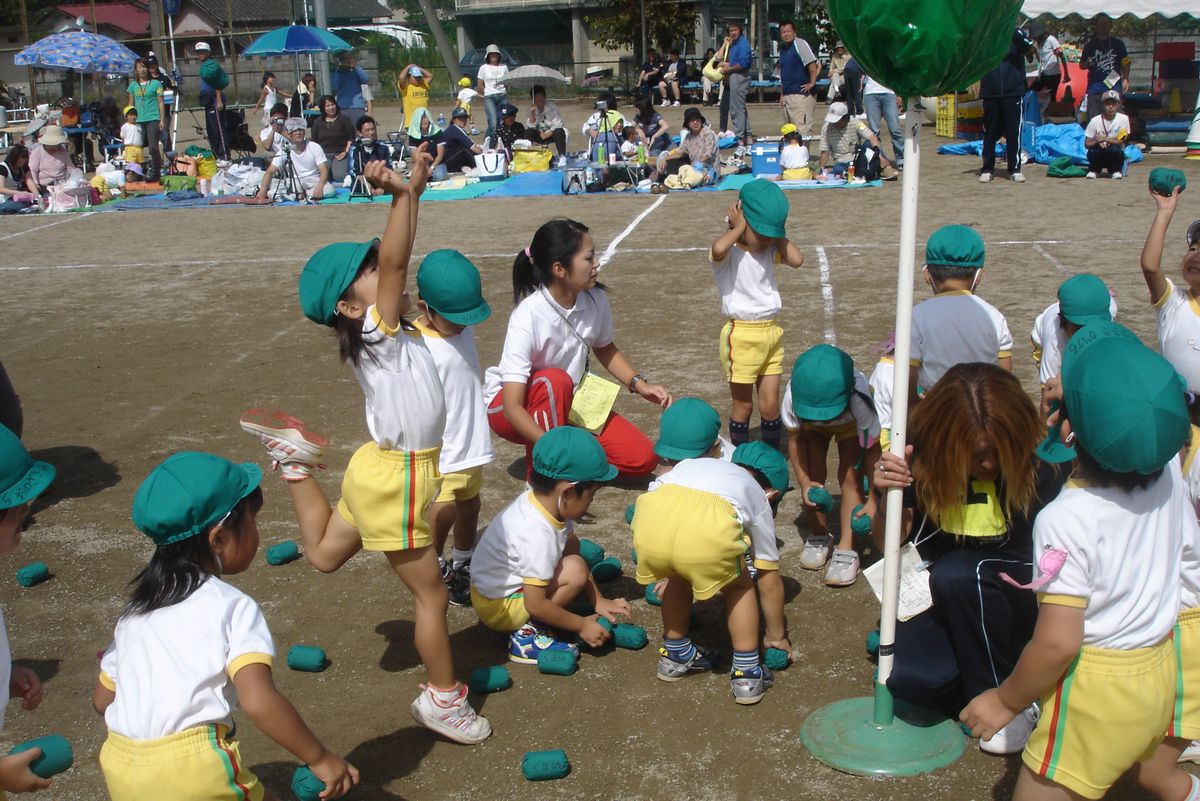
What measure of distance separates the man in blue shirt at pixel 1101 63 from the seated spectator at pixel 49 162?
57.8ft

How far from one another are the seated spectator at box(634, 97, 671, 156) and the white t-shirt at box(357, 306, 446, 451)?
17065mm

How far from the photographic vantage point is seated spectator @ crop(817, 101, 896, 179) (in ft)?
57.6

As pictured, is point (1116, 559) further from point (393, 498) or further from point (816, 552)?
point (816, 552)

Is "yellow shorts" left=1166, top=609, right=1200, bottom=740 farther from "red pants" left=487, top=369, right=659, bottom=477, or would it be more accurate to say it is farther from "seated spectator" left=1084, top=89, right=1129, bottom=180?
"seated spectator" left=1084, top=89, right=1129, bottom=180

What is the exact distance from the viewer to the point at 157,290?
40.3 ft

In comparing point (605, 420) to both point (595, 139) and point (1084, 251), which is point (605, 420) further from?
point (595, 139)

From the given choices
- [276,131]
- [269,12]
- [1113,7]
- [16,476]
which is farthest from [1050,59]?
[269,12]

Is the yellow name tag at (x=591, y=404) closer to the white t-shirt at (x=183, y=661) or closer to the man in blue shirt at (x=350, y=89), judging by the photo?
the white t-shirt at (x=183, y=661)

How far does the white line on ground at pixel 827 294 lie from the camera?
8.99m

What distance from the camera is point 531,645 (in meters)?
4.64

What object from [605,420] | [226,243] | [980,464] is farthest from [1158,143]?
[980,464]

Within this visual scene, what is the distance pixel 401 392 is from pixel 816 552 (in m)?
2.34

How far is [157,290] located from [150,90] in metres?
11.0

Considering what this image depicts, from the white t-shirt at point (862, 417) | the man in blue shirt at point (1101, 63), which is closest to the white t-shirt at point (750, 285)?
the white t-shirt at point (862, 417)
